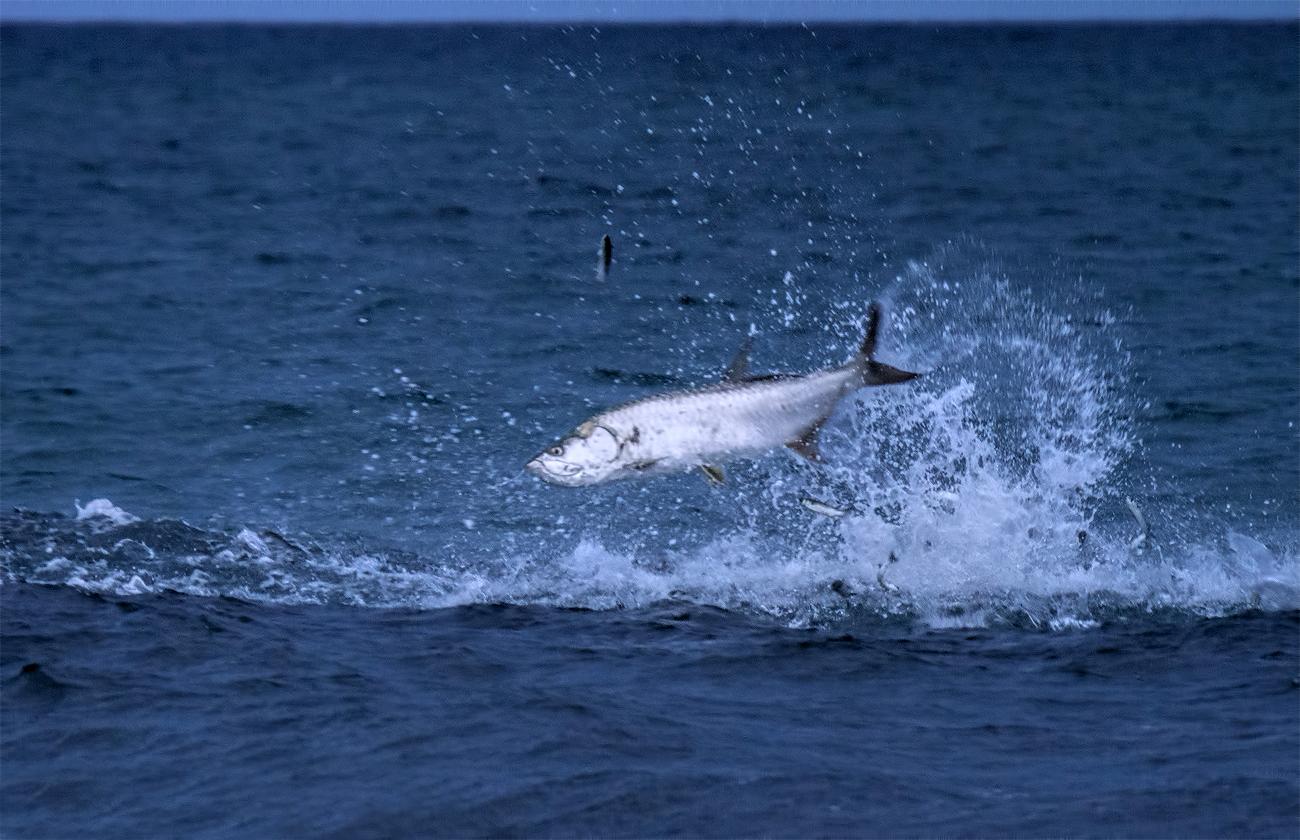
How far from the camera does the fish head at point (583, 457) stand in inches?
289

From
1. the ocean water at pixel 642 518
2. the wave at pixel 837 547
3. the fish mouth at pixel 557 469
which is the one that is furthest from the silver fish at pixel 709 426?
the wave at pixel 837 547

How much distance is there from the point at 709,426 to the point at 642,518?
350 centimetres

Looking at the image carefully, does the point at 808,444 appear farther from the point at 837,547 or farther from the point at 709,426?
the point at 837,547

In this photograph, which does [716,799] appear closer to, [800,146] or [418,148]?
[800,146]

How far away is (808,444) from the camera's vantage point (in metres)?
7.71

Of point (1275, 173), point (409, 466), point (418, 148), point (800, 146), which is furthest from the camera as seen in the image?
point (418, 148)

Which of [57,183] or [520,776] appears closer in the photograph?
[520,776]

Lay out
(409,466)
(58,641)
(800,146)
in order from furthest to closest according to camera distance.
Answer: (800,146) < (409,466) < (58,641)

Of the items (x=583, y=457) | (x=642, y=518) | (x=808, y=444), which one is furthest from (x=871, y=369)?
(x=642, y=518)

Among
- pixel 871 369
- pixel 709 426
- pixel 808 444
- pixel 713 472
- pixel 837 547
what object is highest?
pixel 871 369

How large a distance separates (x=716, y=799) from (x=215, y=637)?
116 inches

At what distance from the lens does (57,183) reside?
30984mm

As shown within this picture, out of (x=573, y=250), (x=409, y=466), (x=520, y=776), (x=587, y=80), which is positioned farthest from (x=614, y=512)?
(x=587, y=80)

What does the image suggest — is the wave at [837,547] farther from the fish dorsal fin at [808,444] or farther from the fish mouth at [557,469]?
the fish mouth at [557,469]
